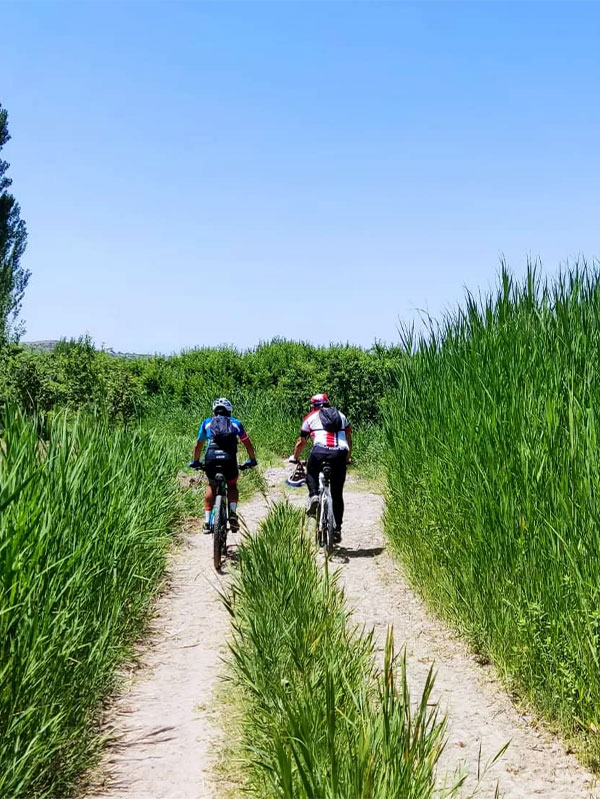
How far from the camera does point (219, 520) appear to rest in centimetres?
865

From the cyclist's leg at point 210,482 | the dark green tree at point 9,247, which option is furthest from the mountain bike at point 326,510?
the dark green tree at point 9,247

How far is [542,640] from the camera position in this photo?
15.9ft

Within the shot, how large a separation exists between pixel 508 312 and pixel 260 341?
18.6 meters

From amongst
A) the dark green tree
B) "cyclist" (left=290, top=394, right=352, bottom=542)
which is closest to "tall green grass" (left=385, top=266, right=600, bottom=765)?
"cyclist" (left=290, top=394, right=352, bottom=542)

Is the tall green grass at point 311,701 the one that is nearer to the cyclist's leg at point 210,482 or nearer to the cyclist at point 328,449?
the cyclist's leg at point 210,482

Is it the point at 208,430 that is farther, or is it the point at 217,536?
the point at 208,430

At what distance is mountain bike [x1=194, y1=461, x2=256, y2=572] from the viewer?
8609mm

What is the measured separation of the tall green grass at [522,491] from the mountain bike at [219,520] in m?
2.06

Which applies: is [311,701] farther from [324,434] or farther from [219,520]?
[324,434]

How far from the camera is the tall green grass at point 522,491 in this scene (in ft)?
14.9

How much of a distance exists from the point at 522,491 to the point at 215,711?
2.50 metres

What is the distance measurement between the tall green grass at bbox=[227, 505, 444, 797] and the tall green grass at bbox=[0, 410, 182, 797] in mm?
895

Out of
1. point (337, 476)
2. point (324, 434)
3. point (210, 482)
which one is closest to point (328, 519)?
point (337, 476)

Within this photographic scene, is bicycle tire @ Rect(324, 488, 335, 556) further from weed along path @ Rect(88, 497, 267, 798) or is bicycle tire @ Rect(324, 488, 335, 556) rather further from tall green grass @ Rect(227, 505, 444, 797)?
tall green grass @ Rect(227, 505, 444, 797)
